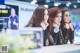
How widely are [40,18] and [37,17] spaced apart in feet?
0.11

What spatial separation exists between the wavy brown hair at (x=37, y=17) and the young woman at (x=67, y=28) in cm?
24

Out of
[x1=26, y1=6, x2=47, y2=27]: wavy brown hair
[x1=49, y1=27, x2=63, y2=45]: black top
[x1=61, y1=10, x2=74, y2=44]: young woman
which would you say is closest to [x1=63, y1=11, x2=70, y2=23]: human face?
[x1=61, y1=10, x2=74, y2=44]: young woman

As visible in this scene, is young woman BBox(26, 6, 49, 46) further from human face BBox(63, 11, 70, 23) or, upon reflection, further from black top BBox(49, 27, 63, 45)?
human face BBox(63, 11, 70, 23)

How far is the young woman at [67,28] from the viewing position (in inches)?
83.7

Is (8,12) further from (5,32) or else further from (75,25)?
(75,25)

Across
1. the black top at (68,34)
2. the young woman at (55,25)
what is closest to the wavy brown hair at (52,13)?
the young woman at (55,25)

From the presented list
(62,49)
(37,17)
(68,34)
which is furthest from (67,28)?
(37,17)

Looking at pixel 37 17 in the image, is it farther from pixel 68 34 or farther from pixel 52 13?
pixel 68 34

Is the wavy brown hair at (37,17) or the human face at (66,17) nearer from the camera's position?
the wavy brown hair at (37,17)

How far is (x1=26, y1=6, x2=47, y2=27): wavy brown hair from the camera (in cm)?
200

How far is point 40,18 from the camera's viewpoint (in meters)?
2.03

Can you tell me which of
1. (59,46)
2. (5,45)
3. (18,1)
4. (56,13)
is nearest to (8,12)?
(18,1)

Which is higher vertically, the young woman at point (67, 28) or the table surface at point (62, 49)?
the young woman at point (67, 28)

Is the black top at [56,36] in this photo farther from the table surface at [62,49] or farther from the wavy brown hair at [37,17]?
the wavy brown hair at [37,17]
